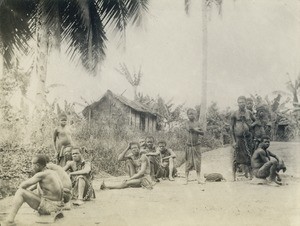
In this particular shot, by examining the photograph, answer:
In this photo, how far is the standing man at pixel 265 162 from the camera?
5.54 m

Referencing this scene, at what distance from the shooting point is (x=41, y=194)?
5109 mm

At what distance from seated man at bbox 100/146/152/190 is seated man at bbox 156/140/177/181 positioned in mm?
154

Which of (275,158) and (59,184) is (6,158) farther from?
(275,158)

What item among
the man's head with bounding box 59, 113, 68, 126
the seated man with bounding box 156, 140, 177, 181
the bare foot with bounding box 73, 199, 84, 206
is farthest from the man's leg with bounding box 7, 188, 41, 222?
the seated man with bounding box 156, 140, 177, 181

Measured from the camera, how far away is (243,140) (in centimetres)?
568

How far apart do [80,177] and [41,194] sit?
469 millimetres

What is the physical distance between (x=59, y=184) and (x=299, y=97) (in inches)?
113

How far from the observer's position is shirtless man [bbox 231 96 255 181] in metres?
5.64

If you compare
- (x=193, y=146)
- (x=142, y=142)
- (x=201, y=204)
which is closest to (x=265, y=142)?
(x=193, y=146)

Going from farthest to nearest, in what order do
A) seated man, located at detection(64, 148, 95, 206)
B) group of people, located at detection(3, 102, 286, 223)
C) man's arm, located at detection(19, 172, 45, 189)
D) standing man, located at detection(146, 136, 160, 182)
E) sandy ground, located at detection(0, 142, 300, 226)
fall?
standing man, located at detection(146, 136, 160, 182) → group of people, located at detection(3, 102, 286, 223) → seated man, located at detection(64, 148, 95, 206) → sandy ground, located at detection(0, 142, 300, 226) → man's arm, located at detection(19, 172, 45, 189)

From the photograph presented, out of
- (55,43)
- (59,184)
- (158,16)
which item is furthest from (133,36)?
(59,184)

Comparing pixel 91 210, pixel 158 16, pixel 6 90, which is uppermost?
pixel 158 16

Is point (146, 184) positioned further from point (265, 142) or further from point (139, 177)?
point (265, 142)

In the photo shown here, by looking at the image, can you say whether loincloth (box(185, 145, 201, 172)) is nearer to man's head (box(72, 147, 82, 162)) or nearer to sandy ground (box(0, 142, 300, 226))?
sandy ground (box(0, 142, 300, 226))
